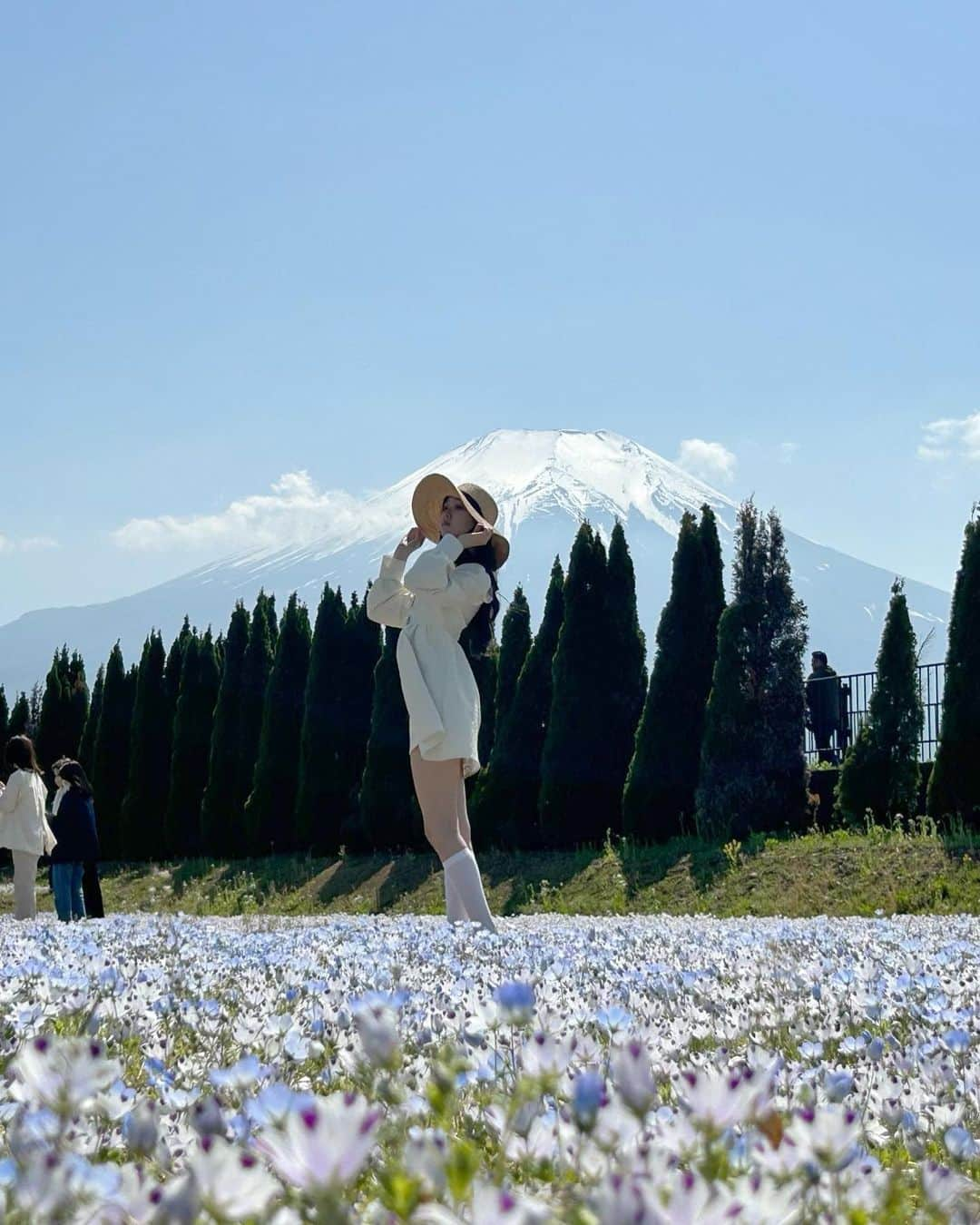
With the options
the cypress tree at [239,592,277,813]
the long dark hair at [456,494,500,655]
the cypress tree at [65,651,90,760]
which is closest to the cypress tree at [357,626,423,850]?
the cypress tree at [239,592,277,813]

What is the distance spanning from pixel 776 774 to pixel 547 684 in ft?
16.6

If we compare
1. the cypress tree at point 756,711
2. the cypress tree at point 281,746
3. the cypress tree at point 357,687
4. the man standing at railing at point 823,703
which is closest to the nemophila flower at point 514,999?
the cypress tree at point 756,711

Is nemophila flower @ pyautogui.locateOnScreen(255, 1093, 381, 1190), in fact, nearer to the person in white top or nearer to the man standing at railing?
the person in white top

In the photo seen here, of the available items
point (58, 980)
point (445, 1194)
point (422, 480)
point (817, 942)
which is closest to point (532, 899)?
point (422, 480)

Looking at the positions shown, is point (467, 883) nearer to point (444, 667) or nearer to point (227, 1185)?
point (444, 667)

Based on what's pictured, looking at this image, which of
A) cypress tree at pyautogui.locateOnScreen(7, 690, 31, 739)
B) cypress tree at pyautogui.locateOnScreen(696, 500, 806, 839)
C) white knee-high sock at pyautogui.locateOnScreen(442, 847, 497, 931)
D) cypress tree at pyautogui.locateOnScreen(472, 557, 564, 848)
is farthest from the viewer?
cypress tree at pyautogui.locateOnScreen(7, 690, 31, 739)

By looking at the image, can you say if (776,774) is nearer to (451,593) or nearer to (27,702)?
(451,593)

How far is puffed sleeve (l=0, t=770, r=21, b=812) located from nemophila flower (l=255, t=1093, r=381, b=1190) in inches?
515

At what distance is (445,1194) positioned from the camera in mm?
1276

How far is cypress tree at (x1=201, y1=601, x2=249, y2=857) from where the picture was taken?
27.1 m

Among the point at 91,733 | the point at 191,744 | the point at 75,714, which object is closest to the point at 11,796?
the point at 191,744

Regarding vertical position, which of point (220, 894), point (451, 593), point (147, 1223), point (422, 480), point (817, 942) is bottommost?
point (220, 894)

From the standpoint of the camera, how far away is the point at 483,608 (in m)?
7.91

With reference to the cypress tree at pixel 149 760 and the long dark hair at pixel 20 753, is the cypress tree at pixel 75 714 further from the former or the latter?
the long dark hair at pixel 20 753
